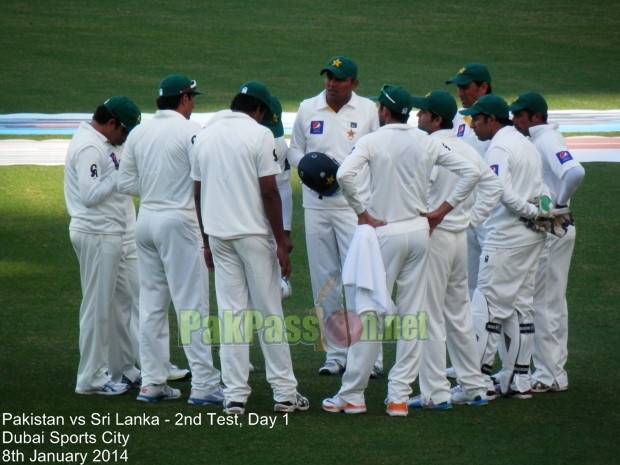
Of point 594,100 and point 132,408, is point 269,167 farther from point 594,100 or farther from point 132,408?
point 594,100

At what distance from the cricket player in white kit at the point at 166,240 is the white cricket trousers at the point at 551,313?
2.36 m

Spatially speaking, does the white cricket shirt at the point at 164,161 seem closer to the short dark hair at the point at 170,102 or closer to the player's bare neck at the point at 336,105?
the short dark hair at the point at 170,102

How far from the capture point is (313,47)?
24.1 meters

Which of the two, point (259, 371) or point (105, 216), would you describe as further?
point (259, 371)

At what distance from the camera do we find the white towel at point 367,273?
7.32m

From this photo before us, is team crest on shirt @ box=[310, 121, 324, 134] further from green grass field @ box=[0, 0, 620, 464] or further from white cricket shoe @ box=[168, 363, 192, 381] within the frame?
white cricket shoe @ box=[168, 363, 192, 381]

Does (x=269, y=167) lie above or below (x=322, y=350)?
above

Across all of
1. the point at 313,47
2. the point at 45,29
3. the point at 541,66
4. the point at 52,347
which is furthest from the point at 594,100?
the point at 52,347

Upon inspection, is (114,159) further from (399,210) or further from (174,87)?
(399,210)

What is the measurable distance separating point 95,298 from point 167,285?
0.55m

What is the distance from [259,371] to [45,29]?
17643 millimetres

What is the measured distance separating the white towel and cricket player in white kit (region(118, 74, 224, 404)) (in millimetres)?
1090

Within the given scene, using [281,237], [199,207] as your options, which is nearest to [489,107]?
[281,237]

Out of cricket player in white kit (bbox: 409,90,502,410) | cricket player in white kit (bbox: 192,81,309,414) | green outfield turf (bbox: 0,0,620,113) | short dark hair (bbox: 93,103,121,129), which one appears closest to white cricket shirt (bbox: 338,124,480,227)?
cricket player in white kit (bbox: 409,90,502,410)
